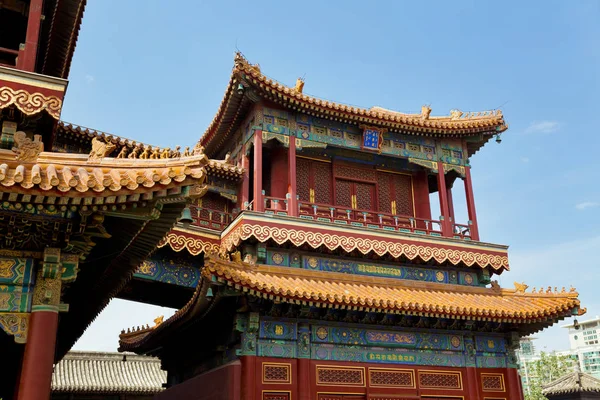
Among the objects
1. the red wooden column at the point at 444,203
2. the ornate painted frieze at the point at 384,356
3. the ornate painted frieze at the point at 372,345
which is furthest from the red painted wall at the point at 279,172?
the ornate painted frieze at the point at 384,356

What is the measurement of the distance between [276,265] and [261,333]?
2.45 metres

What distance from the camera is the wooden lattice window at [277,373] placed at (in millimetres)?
13695

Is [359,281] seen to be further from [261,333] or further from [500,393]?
[500,393]

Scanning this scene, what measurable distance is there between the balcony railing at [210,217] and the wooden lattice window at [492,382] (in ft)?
29.0

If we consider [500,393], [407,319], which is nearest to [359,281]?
[407,319]

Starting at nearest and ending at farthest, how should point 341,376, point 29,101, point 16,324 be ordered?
point 16,324 → point 29,101 → point 341,376

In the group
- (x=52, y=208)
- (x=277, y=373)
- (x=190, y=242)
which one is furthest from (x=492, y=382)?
(x=52, y=208)

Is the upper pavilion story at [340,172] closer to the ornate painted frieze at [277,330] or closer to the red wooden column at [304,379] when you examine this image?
the ornate painted frieze at [277,330]

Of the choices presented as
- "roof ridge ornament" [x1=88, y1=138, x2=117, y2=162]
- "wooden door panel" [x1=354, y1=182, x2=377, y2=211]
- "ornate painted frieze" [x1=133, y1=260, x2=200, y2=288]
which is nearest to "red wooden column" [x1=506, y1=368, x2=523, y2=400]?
"wooden door panel" [x1=354, y1=182, x2=377, y2=211]

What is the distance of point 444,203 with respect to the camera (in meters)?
18.8

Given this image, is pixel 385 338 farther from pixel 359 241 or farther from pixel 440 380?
pixel 359 241

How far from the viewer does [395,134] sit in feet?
63.1

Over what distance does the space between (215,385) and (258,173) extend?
604 cm

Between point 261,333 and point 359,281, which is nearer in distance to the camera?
point 261,333
